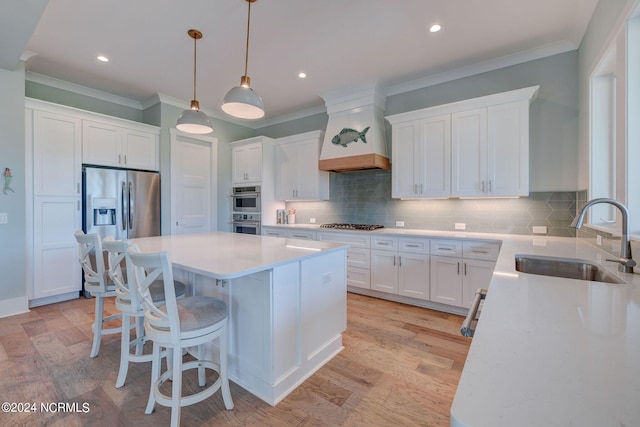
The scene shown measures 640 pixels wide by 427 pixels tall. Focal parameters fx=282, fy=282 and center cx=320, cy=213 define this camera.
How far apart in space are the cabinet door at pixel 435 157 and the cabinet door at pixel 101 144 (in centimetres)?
412

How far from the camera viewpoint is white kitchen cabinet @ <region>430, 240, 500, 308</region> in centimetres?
294

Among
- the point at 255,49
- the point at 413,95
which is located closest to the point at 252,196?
the point at 255,49

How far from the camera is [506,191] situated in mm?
3012

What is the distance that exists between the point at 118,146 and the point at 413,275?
14.2ft

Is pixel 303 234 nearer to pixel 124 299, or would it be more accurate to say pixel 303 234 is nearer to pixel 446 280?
pixel 446 280

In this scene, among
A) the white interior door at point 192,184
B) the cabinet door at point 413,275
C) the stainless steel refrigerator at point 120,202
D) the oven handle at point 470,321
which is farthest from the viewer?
the white interior door at point 192,184

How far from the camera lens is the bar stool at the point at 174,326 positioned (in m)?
1.42

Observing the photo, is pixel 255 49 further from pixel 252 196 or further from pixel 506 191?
pixel 506 191

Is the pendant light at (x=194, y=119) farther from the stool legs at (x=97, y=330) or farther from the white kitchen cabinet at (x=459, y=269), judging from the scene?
the white kitchen cabinet at (x=459, y=269)

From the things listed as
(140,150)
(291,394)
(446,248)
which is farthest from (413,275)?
(140,150)

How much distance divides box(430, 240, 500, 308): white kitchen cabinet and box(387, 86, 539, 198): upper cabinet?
0.62 m

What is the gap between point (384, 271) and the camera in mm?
3547

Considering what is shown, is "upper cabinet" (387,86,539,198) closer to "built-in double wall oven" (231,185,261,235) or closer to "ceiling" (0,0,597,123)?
"ceiling" (0,0,597,123)

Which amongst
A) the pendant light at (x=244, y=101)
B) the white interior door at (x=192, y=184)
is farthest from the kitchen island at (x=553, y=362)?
the white interior door at (x=192, y=184)
